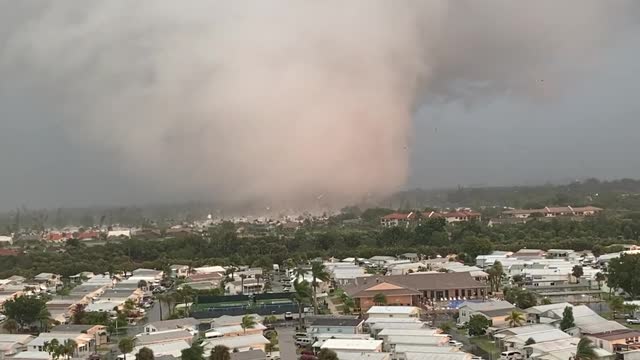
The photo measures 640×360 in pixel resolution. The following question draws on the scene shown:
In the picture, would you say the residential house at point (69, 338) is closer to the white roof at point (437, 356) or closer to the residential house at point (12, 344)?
the residential house at point (12, 344)

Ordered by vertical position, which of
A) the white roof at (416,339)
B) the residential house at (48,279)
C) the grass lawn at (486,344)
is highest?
the residential house at (48,279)

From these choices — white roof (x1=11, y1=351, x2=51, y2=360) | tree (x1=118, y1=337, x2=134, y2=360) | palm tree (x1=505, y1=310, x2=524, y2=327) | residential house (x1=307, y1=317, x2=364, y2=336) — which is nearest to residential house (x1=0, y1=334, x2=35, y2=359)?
white roof (x1=11, y1=351, x2=51, y2=360)

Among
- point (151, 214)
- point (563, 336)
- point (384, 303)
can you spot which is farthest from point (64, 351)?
point (151, 214)

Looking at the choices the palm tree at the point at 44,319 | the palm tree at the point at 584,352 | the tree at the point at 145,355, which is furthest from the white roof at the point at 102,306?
the palm tree at the point at 584,352

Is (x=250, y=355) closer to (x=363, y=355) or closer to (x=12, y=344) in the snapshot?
A: (x=363, y=355)

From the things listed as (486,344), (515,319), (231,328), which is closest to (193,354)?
(231,328)

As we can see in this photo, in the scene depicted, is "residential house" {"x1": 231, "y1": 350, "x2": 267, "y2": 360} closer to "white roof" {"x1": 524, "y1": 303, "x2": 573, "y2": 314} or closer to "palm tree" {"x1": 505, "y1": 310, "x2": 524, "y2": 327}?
"palm tree" {"x1": 505, "y1": 310, "x2": 524, "y2": 327}
